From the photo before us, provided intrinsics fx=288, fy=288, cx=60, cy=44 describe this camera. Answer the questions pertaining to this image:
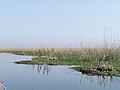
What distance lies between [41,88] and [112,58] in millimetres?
8754

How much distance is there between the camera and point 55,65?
18.2 meters

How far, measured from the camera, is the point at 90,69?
14.1 metres

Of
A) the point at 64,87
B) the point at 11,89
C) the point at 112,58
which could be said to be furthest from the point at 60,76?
the point at 112,58

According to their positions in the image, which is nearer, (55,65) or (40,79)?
(40,79)

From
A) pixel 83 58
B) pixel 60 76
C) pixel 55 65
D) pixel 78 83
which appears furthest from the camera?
pixel 83 58

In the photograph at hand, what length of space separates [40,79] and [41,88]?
88.3 inches

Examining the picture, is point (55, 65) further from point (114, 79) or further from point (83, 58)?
point (114, 79)

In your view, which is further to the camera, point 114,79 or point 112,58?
point 112,58

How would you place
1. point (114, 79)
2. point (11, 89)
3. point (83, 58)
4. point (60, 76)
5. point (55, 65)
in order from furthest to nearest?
1. point (83, 58)
2. point (55, 65)
3. point (60, 76)
4. point (114, 79)
5. point (11, 89)

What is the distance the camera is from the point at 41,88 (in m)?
10.5

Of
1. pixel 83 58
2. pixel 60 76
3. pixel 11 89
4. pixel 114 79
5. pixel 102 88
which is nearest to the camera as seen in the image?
pixel 11 89

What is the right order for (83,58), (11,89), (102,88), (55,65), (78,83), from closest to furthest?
(11,89) → (102,88) → (78,83) → (55,65) → (83,58)

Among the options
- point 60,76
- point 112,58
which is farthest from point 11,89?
point 112,58

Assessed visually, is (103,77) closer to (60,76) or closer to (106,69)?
(106,69)
